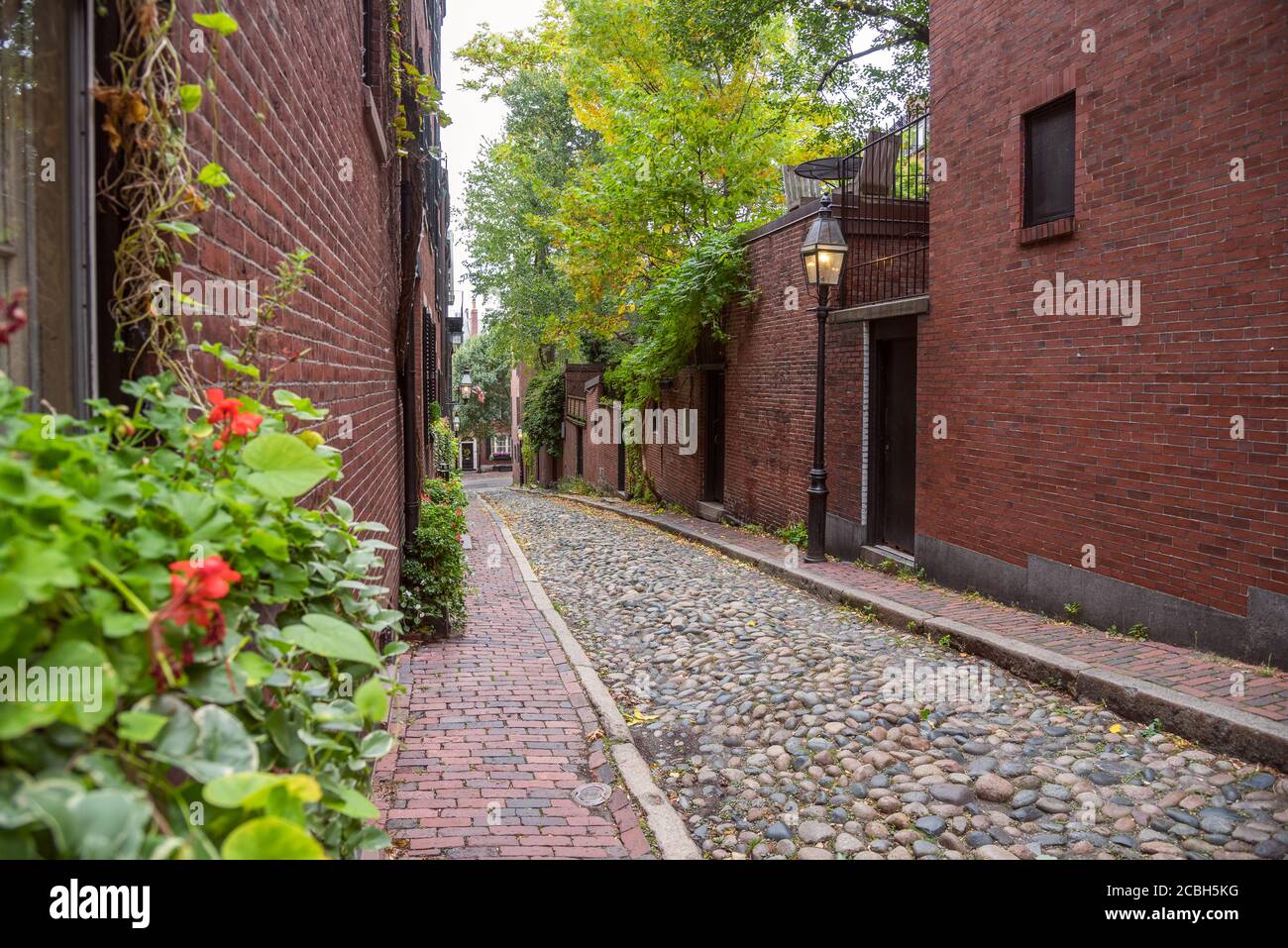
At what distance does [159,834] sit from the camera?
1081 mm

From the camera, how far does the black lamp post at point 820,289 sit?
37.8 feet

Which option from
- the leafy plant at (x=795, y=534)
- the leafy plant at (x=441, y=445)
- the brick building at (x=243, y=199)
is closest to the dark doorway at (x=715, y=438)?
the leafy plant at (x=795, y=534)

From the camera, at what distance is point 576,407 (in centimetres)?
3372

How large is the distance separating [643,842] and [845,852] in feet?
2.92

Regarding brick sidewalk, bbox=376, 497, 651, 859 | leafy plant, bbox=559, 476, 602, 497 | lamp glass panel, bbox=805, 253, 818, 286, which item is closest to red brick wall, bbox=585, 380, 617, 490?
leafy plant, bbox=559, 476, 602, 497

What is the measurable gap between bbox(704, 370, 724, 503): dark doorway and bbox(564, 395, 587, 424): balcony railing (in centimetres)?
1367

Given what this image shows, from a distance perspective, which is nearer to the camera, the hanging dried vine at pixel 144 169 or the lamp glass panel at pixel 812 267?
the hanging dried vine at pixel 144 169

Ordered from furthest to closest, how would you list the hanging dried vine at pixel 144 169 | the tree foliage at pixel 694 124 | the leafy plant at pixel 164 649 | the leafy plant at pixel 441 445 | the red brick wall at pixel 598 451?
the red brick wall at pixel 598 451, the tree foliage at pixel 694 124, the leafy plant at pixel 441 445, the hanging dried vine at pixel 144 169, the leafy plant at pixel 164 649

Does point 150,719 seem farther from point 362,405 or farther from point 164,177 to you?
point 362,405

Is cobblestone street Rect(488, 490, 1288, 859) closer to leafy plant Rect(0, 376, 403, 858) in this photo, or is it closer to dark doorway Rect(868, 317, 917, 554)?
dark doorway Rect(868, 317, 917, 554)

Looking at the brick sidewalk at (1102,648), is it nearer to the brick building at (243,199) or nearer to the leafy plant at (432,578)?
the leafy plant at (432,578)

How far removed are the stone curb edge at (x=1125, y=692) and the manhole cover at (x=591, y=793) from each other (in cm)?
321

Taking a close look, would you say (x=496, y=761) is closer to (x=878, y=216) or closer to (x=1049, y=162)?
(x=1049, y=162)

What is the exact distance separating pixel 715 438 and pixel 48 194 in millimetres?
16878
